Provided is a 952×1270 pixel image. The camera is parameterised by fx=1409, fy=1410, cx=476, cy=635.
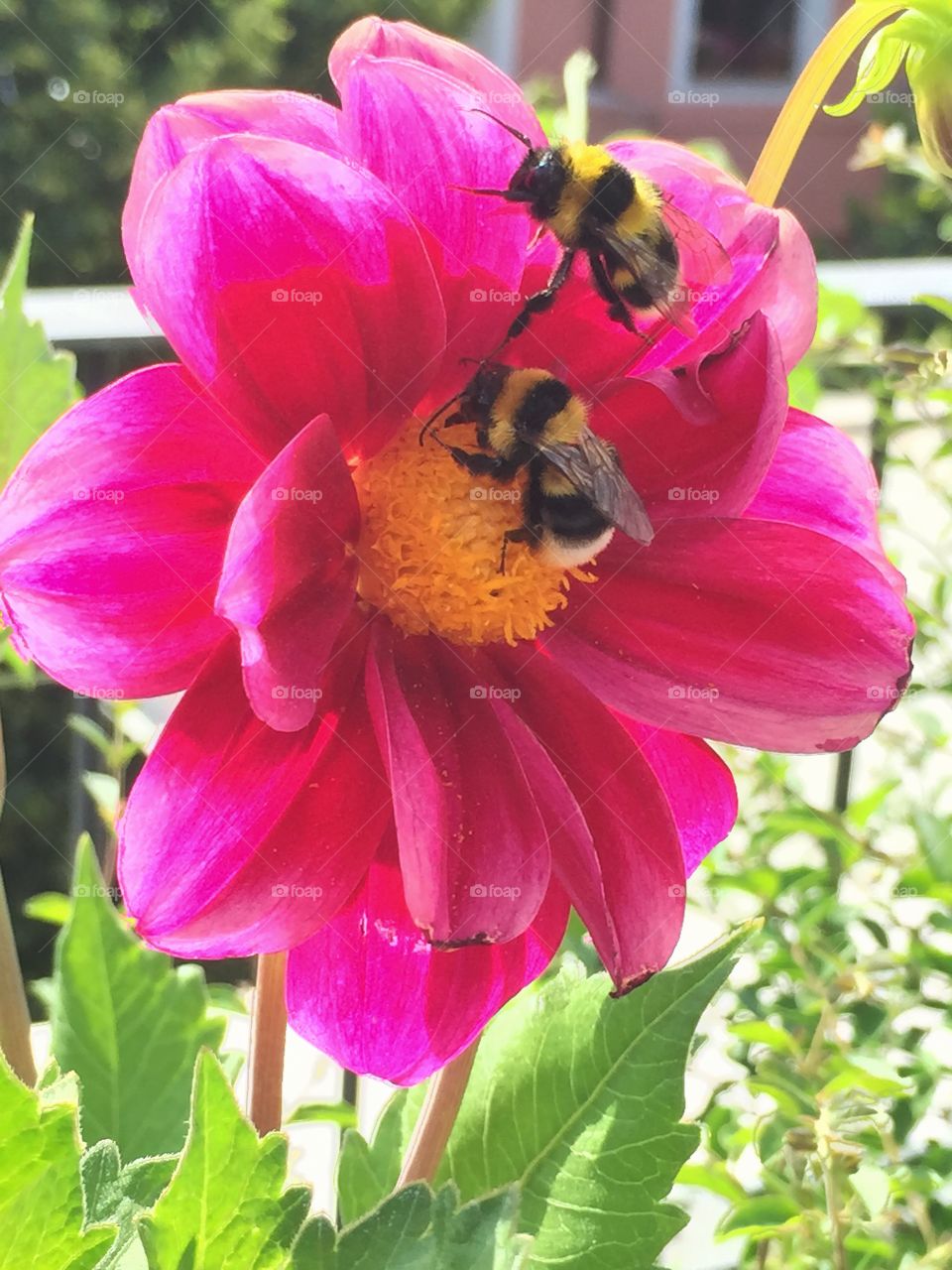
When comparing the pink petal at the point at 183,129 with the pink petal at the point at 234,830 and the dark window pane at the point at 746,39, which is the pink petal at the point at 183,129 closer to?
the pink petal at the point at 234,830

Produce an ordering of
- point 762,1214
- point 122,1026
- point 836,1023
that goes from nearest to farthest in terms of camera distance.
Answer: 1. point 122,1026
2. point 762,1214
3. point 836,1023

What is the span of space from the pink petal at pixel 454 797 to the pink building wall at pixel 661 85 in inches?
249

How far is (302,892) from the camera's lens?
14.5 inches

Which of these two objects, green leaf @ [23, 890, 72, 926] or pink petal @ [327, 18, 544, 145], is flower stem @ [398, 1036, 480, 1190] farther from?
green leaf @ [23, 890, 72, 926]

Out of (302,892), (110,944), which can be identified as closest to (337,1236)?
(302,892)

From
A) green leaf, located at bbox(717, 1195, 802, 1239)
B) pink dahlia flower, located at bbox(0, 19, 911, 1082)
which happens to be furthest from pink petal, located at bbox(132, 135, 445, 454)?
green leaf, located at bbox(717, 1195, 802, 1239)

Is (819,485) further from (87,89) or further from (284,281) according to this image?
(87,89)

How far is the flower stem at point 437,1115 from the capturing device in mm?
409

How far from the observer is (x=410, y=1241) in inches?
15.0

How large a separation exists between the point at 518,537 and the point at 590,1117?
20 centimetres

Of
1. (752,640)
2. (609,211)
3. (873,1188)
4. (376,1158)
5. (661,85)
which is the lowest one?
(661,85)

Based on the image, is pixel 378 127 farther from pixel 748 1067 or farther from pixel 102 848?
pixel 102 848

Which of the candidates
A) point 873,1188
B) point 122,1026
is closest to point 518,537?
point 122,1026

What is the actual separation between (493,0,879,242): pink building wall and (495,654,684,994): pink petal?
6312 mm
